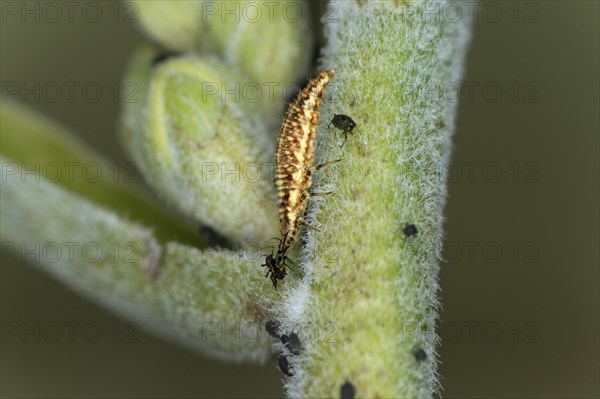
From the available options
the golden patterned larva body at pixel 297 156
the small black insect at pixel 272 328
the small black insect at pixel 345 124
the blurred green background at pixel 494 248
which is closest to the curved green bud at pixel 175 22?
the golden patterned larva body at pixel 297 156

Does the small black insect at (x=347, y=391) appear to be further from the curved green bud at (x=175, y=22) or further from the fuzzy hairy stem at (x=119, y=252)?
the curved green bud at (x=175, y=22)

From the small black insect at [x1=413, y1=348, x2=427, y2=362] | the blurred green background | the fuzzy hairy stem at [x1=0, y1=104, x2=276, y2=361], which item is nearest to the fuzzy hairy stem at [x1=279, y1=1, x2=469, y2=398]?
the small black insect at [x1=413, y1=348, x2=427, y2=362]

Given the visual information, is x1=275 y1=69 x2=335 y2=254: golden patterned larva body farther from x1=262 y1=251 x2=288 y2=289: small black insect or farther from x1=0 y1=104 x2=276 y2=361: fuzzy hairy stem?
x1=0 y1=104 x2=276 y2=361: fuzzy hairy stem

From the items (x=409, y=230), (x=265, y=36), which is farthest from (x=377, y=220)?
(x=265, y=36)

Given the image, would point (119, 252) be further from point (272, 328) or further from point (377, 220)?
point (377, 220)

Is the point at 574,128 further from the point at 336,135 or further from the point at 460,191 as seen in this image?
the point at 336,135

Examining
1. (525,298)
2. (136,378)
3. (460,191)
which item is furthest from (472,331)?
(136,378)
